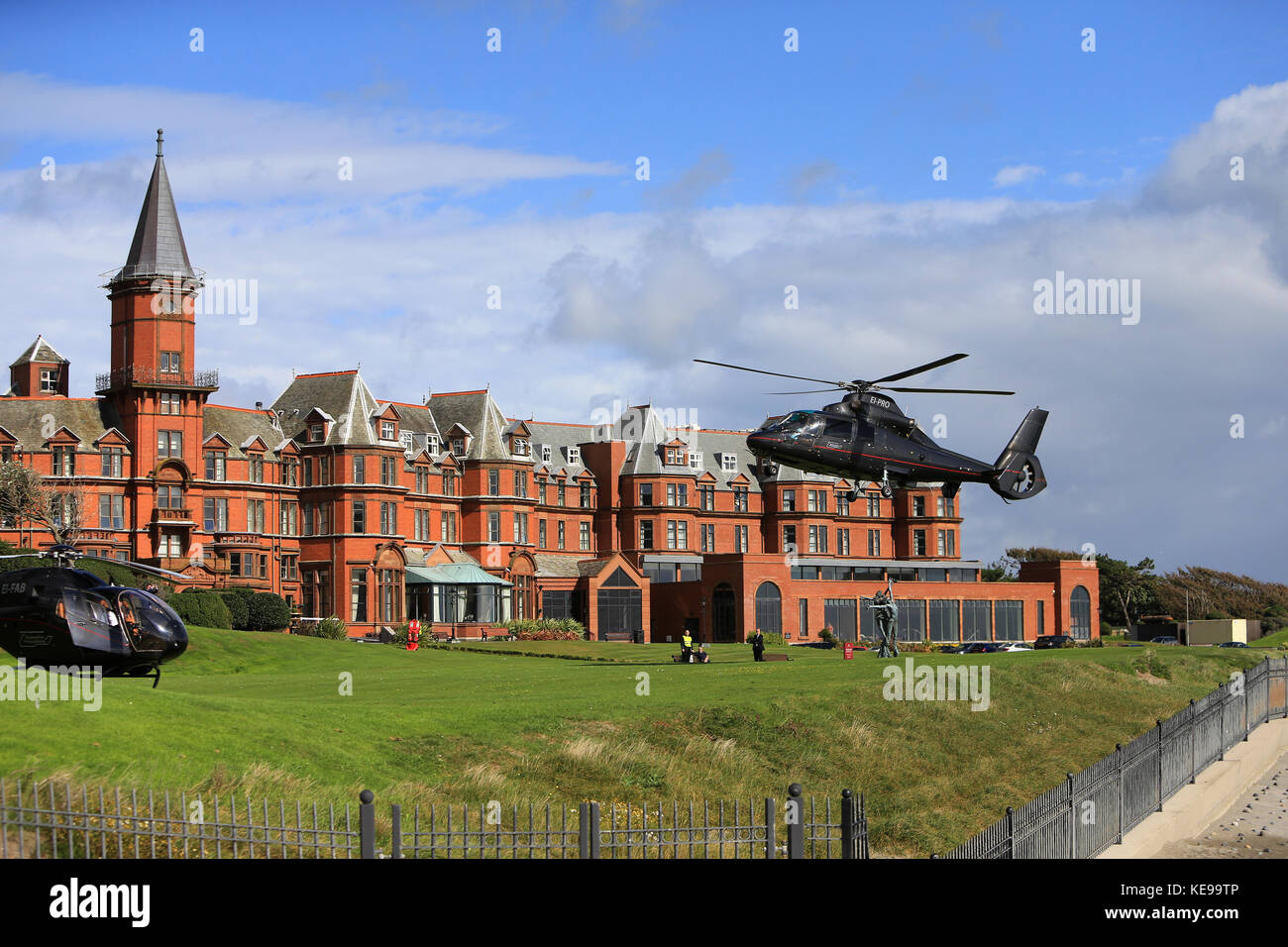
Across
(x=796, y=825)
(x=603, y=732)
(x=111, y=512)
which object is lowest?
(x=603, y=732)

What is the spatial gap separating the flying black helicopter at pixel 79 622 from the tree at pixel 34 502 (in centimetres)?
4920

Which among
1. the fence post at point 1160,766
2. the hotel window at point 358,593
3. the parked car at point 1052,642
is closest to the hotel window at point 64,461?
the hotel window at point 358,593

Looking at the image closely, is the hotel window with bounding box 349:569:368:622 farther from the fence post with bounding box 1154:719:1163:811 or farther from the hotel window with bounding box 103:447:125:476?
the fence post with bounding box 1154:719:1163:811

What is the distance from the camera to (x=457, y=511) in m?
94.5

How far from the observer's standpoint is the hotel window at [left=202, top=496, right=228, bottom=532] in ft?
274

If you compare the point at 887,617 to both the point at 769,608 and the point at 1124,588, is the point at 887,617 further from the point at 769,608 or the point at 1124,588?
the point at 1124,588

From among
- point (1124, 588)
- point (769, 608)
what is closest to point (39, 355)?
point (769, 608)

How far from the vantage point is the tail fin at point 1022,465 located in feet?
161

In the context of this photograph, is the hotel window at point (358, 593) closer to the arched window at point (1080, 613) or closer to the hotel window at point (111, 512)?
the hotel window at point (111, 512)

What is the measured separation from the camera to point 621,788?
1209 inches

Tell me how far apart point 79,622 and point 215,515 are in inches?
2304

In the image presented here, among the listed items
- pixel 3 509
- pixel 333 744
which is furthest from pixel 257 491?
pixel 333 744
